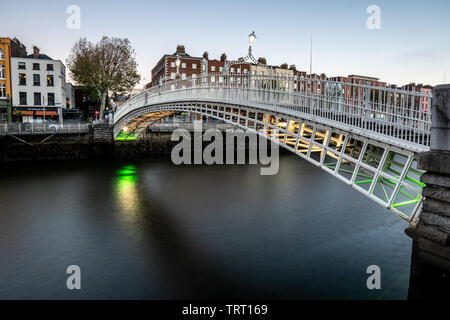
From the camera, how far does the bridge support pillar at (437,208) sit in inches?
206

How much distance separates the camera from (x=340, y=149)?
12.5 meters

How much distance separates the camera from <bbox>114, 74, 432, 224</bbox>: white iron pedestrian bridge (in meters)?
6.80

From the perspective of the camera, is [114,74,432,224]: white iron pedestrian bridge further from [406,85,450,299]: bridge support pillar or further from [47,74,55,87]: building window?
[47,74,55,87]: building window

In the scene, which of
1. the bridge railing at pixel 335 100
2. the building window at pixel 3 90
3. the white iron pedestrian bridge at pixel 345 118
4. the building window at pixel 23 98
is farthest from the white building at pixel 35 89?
the bridge railing at pixel 335 100

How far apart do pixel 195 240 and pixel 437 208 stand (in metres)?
7.41

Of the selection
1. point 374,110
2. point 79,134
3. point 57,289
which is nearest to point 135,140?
point 79,134

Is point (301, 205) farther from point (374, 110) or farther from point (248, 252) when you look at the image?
point (374, 110)

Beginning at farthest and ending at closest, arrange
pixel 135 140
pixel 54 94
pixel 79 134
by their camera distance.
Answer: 1. pixel 54 94
2. pixel 135 140
3. pixel 79 134

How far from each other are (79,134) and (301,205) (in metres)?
20.0

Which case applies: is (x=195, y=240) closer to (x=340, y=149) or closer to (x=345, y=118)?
(x=345, y=118)

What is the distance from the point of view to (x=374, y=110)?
7.38m

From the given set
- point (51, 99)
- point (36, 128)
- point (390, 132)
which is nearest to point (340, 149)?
point (390, 132)

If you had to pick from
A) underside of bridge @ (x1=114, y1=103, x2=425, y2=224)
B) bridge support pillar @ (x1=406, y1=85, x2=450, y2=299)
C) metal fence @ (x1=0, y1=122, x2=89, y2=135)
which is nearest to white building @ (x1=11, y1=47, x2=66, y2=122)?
metal fence @ (x1=0, y1=122, x2=89, y2=135)

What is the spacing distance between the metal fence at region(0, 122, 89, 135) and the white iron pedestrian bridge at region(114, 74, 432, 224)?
13239 millimetres
